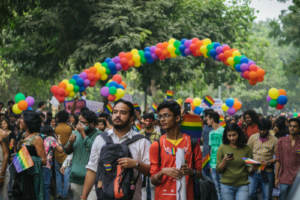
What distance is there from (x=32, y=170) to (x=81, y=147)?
3.94 feet

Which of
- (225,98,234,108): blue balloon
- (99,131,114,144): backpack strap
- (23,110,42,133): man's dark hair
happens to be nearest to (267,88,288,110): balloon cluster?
(225,98,234,108): blue balloon

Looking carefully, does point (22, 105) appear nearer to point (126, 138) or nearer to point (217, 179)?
point (217, 179)

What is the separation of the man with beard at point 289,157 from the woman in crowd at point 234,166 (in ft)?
3.45

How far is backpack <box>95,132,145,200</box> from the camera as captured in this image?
4.44m

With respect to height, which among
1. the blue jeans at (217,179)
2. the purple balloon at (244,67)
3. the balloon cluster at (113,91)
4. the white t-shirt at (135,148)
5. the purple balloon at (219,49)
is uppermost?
the purple balloon at (219,49)

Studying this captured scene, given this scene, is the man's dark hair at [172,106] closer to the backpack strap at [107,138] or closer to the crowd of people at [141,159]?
the crowd of people at [141,159]

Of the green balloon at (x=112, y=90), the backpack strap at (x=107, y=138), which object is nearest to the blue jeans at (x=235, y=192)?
the backpack strap at (x=107, y=138)

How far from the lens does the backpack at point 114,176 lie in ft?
14.6

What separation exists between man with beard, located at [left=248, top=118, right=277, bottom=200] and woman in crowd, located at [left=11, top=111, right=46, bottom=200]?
4.12 metres

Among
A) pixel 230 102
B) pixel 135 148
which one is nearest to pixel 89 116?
pixel 135 148

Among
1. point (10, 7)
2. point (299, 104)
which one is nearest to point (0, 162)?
point (10, 7)

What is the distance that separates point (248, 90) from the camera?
77.9 m

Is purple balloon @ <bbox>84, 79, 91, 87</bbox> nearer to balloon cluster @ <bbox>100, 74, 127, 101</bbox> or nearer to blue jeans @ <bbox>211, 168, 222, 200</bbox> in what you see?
balloon cluster @ <bbox>100, 74, 127, 101</bbox>

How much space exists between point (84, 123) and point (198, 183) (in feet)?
8.73
